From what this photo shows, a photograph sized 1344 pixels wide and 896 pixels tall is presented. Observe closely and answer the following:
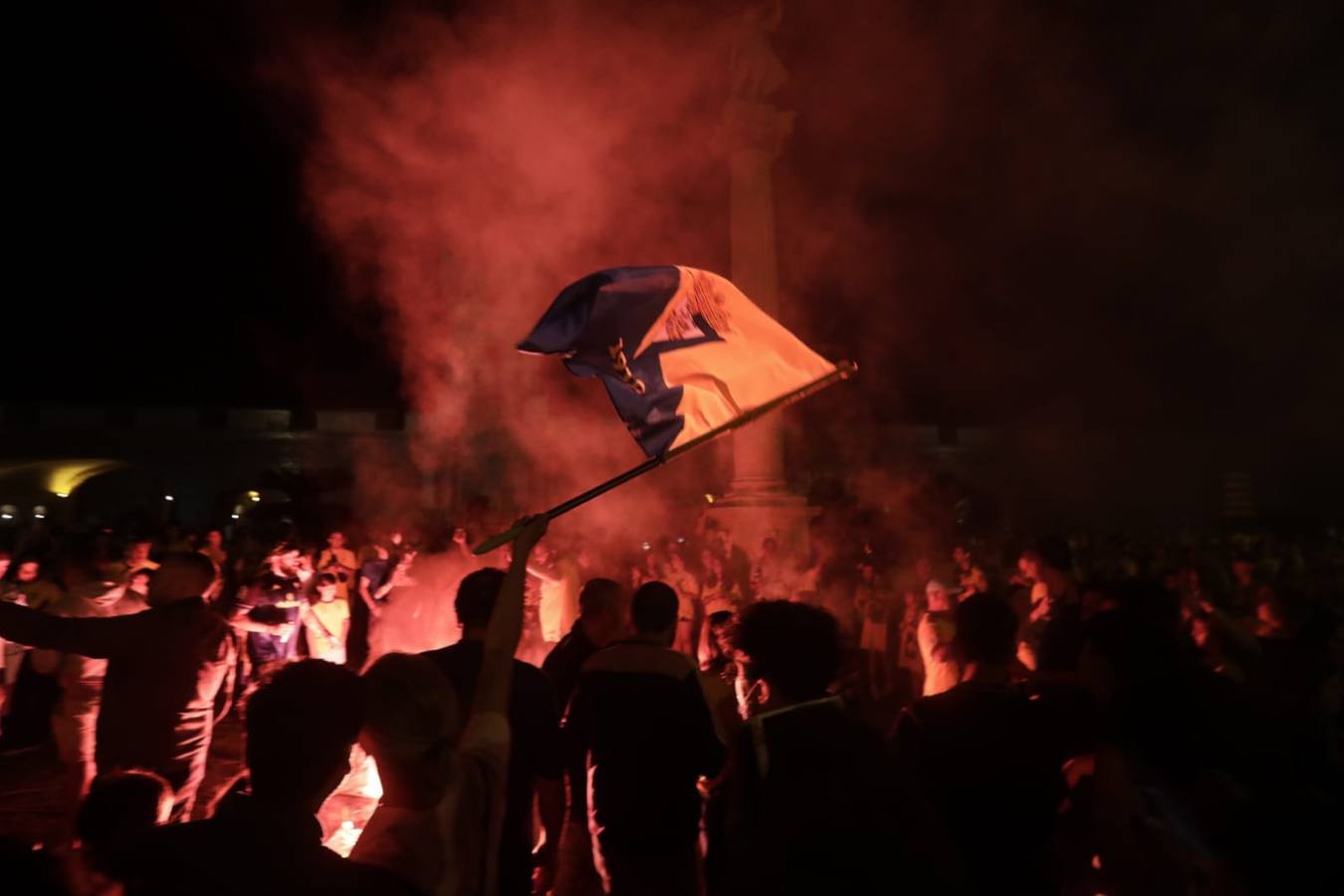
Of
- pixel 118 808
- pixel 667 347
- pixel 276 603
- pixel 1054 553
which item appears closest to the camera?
pixel 118 808

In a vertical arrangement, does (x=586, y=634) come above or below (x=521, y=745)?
above

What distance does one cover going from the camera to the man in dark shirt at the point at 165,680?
3006mm

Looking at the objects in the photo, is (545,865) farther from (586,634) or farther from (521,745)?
(586,634)

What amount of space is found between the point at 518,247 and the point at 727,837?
15.4 metres

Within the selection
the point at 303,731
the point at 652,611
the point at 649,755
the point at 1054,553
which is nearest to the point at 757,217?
the point at 1054,553

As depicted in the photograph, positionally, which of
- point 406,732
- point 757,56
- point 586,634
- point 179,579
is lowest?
point 406,732

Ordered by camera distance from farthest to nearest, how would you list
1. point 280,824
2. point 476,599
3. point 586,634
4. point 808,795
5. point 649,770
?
point 586,634 < point 476,599 < point 649,770 < point 808,795 < point 280,824

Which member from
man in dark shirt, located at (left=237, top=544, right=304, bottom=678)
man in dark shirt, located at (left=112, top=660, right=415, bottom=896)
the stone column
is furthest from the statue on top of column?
man in dark shirt, located at (left=112, top=660, right=415, bottom=896)

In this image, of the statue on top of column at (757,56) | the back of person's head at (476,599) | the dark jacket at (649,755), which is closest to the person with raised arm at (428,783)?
the dark jacket at (649,755)

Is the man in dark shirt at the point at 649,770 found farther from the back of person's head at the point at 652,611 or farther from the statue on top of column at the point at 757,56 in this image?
the statue on top of column at the point at 757,56

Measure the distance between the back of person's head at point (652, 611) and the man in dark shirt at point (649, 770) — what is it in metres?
0.14

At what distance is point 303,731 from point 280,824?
0.16m

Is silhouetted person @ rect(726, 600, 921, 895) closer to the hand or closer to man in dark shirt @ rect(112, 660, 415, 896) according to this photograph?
man in dark shirt @ rect(112, 660, 415, 896)

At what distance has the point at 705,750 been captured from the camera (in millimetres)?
2850
